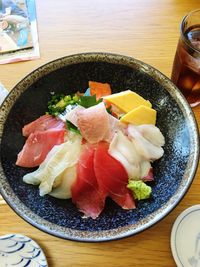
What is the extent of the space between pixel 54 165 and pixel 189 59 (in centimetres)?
49

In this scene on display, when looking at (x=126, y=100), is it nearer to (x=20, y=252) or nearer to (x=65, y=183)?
(x=65, y=183)

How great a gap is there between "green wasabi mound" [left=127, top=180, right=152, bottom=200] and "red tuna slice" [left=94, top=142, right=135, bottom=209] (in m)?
0.01

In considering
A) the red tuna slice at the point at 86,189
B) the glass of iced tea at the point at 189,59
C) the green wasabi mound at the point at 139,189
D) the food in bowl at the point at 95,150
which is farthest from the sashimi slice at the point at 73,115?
the glass of iced tea at the point at 189,59

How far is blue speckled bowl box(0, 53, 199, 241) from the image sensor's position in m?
0.72

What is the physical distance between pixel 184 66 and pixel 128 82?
0.57ft

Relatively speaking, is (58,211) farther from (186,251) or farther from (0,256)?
(186,251)

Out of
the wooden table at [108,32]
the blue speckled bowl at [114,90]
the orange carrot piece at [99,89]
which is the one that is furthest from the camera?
the wooden table at [108,32]

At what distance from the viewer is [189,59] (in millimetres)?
914

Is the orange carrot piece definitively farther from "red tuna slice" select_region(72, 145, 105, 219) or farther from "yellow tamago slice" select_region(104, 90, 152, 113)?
"red tuna slice" select_region(72, 145, 105, 219)

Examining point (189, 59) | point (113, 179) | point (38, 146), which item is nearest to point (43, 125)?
point (38, 146)

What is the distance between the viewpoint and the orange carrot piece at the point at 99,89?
0.98 metres

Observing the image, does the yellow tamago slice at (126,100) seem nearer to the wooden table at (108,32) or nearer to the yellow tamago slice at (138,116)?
the yellow tamago slice at (138,116)

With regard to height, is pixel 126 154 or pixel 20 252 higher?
pixel 126 154

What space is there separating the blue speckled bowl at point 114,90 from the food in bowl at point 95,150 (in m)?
0.03
